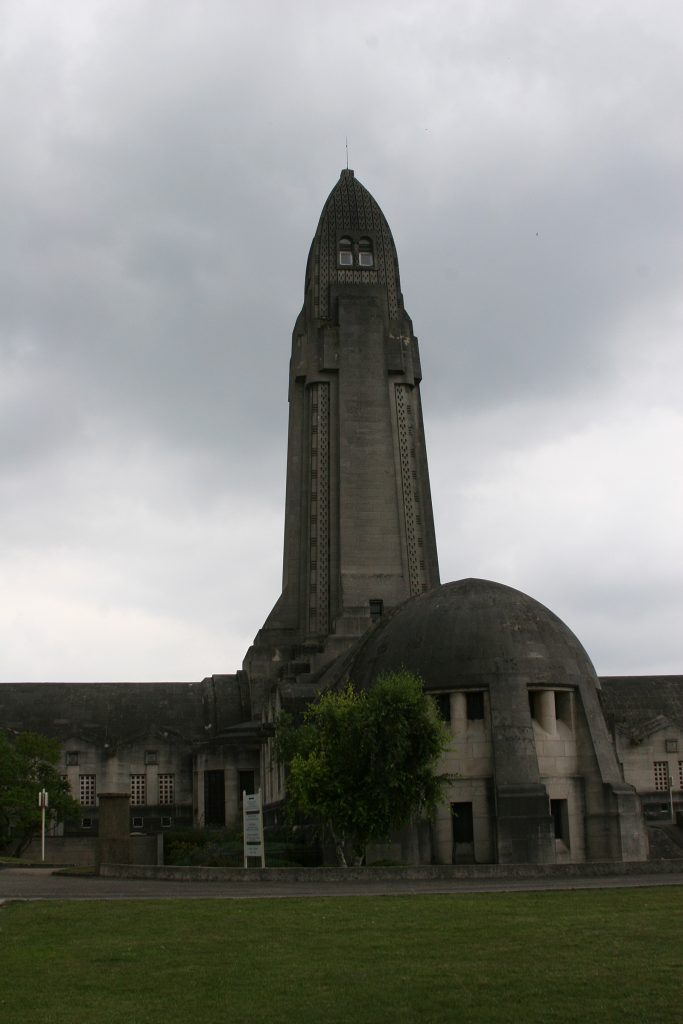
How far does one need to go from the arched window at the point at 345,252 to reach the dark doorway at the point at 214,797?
101ft

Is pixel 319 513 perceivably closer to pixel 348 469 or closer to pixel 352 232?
pixel 348 469

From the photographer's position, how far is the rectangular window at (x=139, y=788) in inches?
2675

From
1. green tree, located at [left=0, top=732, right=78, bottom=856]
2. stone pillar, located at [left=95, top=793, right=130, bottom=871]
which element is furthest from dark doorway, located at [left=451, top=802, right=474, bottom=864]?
green tree, located at [left=0, top=732, right=78, bottom=856]

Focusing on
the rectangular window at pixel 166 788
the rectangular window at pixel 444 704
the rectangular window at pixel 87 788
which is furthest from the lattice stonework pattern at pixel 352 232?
the rectangular window at pixel 444 704

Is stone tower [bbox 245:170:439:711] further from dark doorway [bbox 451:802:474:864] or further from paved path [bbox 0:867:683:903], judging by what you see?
paved path [bbox 0:867:683:903]

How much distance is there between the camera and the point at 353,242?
73188 mm

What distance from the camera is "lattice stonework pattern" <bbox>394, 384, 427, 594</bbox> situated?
64438 mm

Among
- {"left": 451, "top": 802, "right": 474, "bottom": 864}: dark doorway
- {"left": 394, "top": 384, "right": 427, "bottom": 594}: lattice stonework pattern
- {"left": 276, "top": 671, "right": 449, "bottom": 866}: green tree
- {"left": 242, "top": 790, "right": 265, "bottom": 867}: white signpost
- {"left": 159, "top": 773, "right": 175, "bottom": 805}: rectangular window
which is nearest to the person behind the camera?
{"left": 242, "top": 790, "right": 265, "bottom": 867}: white signpost

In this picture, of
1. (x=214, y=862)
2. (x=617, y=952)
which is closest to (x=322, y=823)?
(x=214, y=862)

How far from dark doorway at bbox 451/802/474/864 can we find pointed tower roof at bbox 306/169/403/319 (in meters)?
35.3

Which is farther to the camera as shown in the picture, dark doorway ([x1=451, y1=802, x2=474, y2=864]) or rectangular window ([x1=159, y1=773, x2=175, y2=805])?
rectangular window ([x1=159, y1=773, x2=175, y2=805])

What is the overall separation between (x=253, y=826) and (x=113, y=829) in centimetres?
472

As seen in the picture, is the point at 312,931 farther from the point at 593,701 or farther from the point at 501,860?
the point at 593,701

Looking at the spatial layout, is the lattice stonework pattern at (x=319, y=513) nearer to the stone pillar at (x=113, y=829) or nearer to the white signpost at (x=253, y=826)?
the stone pillar at (x=113, y=829)
